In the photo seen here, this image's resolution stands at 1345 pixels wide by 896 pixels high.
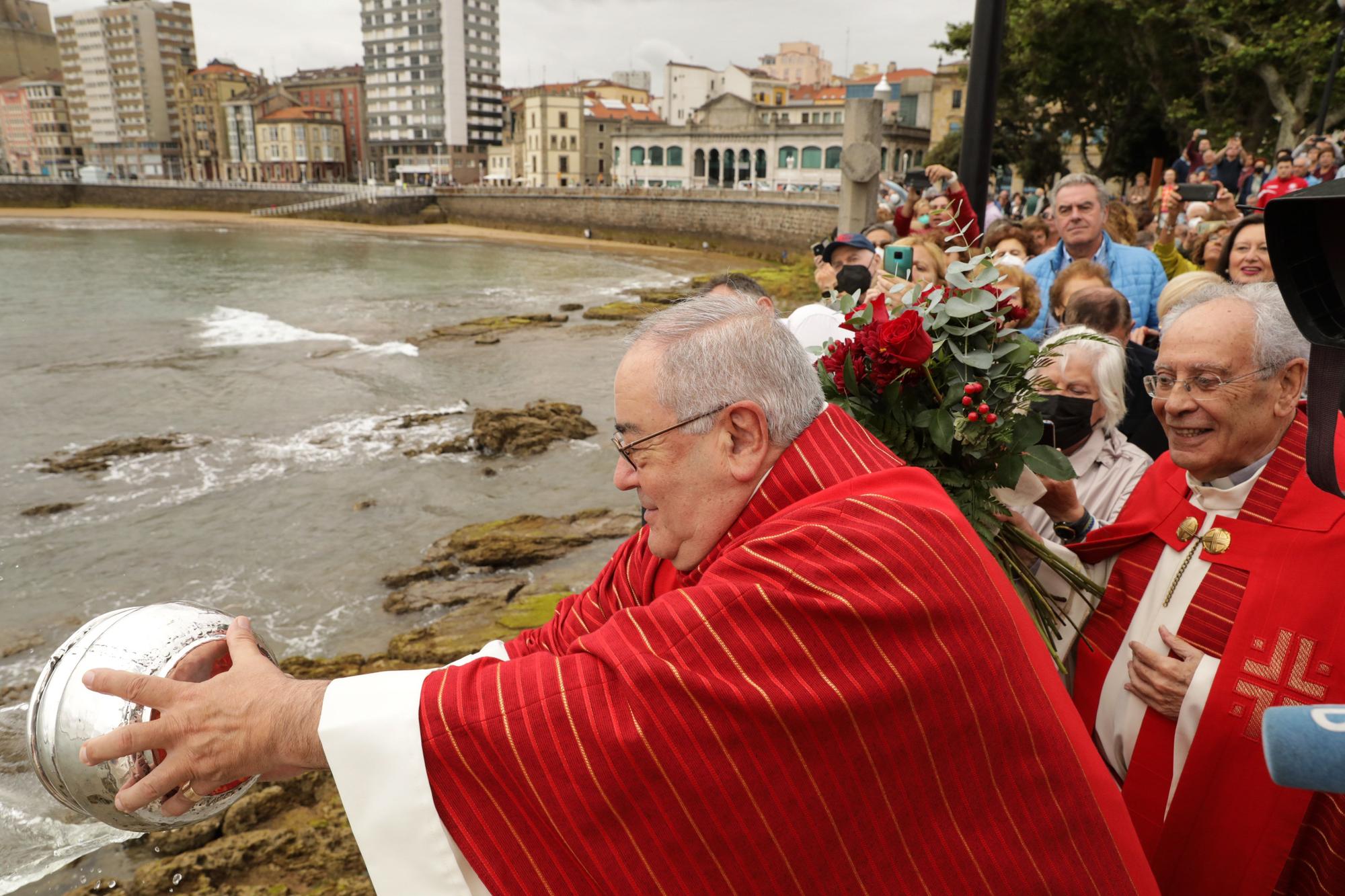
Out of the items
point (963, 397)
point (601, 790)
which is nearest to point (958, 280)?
point (963, 397)

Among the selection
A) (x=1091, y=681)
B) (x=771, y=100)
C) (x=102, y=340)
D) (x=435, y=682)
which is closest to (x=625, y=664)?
(x=435, y=682)

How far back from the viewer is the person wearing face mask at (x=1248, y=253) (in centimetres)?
470

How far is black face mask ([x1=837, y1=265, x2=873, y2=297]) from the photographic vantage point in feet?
15.5

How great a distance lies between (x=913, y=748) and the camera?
1.46 metres

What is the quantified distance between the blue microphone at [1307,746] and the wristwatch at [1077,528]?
2.43 metres

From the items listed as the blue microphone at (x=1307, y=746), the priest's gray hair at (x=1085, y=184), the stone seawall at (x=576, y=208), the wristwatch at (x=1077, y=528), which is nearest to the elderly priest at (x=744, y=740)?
the blue microphone at (x=1307, y=746)

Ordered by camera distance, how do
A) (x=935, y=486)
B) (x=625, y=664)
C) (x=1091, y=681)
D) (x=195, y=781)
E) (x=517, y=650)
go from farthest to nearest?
(x=1091, y=681) → (x=517, y=650) → (x=935, y=486) → (x=195, y=781) → (x=625, y=664)

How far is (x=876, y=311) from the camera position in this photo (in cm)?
243

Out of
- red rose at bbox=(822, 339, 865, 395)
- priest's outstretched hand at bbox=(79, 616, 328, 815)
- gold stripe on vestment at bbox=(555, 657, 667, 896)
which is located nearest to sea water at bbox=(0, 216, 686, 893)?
priest's outstretched hand at bbox=(79, 616, 328, 815)

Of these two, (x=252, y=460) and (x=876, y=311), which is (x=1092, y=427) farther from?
(x=252, y=460)

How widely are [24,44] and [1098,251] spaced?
178 meters

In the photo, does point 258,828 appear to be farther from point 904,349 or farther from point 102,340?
point 102,340

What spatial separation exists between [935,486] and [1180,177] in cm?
1717

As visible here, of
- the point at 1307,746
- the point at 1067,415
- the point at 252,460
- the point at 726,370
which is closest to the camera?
the point at 1307,746
